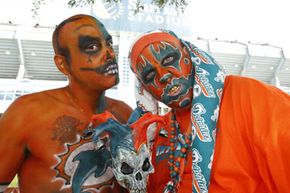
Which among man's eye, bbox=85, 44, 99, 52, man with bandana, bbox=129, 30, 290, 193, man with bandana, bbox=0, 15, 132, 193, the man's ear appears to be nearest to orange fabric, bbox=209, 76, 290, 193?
man with bandana, bbox=129, 30, 290, 193

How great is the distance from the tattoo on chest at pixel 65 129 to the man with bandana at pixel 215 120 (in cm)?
34

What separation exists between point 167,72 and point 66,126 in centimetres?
48

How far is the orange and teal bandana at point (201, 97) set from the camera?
1.16m

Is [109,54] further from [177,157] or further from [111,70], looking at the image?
[177,157]

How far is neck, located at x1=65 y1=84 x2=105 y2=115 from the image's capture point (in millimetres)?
1429

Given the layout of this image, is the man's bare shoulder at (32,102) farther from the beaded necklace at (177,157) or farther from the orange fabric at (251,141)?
the orange fabric at (251,141)

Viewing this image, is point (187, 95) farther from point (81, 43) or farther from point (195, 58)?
point (81, 43)

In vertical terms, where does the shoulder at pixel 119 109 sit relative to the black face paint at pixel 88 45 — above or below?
below

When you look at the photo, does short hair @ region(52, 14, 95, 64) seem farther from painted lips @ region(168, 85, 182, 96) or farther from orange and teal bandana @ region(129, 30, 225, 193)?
painted lips @ region(168, 85, 182, 96)

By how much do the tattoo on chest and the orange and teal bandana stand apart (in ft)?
1.14

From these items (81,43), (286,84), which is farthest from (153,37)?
(286,84)

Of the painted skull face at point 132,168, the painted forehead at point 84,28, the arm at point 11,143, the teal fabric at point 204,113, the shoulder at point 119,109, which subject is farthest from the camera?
the shoulder at point 119,109

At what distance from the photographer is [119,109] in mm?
1588

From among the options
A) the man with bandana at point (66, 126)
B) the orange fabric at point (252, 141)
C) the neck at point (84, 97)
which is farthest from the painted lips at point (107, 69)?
the orange fabric at point (252, 141)
